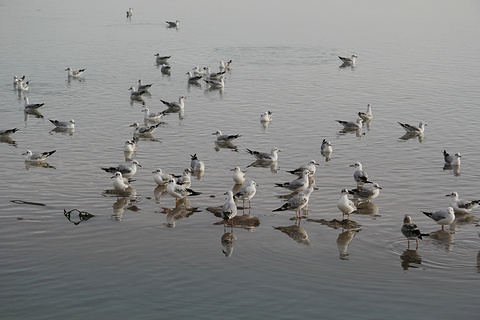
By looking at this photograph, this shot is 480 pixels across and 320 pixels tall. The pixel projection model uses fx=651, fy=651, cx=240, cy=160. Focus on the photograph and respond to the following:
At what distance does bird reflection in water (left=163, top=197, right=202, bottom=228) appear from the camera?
2227cm

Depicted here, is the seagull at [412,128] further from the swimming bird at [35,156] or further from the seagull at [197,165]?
the swimming bird at [35,156]

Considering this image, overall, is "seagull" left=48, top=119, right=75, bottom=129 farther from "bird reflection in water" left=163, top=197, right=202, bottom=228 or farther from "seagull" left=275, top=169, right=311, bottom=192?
"seagull" left=275, top=169, right=311, bottom=192

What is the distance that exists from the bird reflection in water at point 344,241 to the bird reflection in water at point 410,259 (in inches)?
65.0

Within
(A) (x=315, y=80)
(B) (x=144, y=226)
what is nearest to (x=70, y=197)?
(B) (x=144, y=226)

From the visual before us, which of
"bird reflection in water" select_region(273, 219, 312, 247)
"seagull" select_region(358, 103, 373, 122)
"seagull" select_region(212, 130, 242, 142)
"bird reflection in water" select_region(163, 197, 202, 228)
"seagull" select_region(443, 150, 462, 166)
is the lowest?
"bird reflection in water" select_region(273, 219, 312, 247)

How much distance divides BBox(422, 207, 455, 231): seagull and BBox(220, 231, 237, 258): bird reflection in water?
6.68 meters

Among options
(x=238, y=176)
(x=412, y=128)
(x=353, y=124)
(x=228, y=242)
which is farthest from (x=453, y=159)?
(x=228, y=242)

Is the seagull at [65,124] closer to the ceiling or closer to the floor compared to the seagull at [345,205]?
closer to the ceiling

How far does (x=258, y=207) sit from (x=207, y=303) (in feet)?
25.2

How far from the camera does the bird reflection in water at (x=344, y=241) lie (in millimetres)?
19602

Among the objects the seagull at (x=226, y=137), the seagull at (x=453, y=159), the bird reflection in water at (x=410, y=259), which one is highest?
the seagull at (x=226, y=137)

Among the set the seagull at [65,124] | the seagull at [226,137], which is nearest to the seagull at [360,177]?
the seagull at [226,137]

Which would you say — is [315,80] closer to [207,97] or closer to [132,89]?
[207,97]

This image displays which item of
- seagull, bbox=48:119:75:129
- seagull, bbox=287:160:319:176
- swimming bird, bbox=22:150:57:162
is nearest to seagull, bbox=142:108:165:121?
seagull, bbox=48:119:75:129
